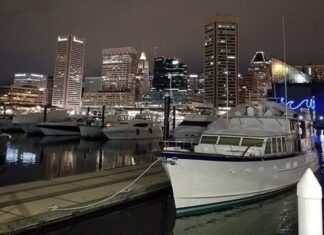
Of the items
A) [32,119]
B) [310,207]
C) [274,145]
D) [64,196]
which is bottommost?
[64,196]

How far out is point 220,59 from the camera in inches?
3401

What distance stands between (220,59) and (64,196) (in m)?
79.0

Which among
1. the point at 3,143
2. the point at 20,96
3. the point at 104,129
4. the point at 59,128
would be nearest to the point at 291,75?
the point at 104,129

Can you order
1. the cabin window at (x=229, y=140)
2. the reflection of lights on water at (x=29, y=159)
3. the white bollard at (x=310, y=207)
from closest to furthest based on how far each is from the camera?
the white bollard at (x=310, y=207), the cabin window at (x=229, y=140), the reflection of lights on water at (x=29, y=159)

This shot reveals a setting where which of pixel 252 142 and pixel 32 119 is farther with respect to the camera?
pixel 32 119

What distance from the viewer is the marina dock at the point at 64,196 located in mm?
9188

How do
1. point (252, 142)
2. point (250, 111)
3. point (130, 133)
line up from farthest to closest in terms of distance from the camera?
point (130, 133), point (250, 111), point (252, 142)

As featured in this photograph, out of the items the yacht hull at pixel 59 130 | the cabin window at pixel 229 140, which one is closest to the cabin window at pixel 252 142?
the cabin window at pixel 229 140

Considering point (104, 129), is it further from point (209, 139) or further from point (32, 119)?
point (209, 139)

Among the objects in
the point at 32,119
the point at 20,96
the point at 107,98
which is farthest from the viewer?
the point at 107,98

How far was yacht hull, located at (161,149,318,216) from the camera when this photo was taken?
1148 centimetres

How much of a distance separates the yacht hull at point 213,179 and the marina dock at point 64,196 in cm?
211

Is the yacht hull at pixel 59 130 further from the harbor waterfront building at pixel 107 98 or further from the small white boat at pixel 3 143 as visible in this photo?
the harbor waterfront building at pixel 107 98

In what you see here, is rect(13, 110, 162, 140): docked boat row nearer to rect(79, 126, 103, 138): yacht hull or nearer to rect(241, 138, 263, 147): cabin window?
rect(79, 126, 103, 138): yacht hull
